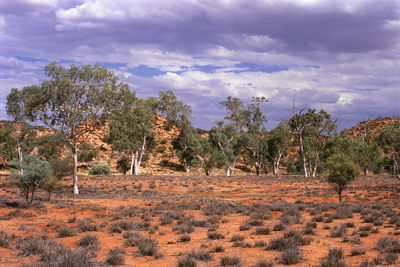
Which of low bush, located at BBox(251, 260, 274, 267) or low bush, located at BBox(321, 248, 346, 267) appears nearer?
low bush, located at BBox(321, 248, 346, 267)

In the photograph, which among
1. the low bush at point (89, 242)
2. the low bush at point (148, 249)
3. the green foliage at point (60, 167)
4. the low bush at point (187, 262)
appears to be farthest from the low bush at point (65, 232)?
the green foliage at point (60, 167)

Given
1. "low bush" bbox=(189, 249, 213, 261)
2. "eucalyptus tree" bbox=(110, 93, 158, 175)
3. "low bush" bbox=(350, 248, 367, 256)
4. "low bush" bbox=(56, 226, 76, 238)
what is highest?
"eucalyptus tree" bbox=(110, 93, 158, 175)

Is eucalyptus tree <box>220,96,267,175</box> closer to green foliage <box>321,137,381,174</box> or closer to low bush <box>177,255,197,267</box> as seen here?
green foliage <box>321,137,381,174</box>

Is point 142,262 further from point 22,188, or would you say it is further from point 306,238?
point 22,188

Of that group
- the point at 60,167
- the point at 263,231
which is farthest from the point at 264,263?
the point at 60,167

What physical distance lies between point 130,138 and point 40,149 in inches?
678

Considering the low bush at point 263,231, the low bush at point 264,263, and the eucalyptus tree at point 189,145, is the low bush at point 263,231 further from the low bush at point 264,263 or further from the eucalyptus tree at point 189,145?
the eucalyptus tree at point 189,145

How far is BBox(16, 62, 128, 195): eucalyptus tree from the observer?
27.6 m

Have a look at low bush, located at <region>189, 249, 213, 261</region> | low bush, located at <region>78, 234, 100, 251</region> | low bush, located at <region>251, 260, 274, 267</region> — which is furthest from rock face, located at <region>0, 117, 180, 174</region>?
low bush, located at <region>251, 260, 274, 267</region>

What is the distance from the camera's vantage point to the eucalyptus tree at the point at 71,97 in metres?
27.6

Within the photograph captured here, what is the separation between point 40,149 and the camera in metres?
58.6

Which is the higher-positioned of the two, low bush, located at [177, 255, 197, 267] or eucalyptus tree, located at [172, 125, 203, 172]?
eucalyptus tree, located at [172, 125, 203, 172]

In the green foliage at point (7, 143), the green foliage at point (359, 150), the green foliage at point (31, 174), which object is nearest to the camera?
the green foliage at point (31, 174)

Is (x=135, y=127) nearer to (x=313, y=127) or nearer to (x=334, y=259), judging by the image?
(x=313, y=127)
